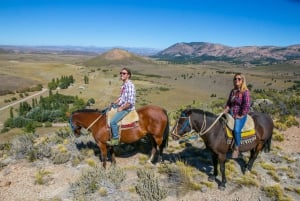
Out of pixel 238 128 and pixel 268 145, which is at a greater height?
pixel 238 128

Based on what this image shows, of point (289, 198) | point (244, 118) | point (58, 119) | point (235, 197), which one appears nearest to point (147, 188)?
point (235, 197)

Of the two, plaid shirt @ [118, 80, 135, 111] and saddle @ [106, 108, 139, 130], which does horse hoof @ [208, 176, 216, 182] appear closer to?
saddle @ [106, 108, 139, 130]

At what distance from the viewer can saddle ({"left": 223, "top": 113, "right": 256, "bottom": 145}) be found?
24.2ft

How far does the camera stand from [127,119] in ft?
26.9

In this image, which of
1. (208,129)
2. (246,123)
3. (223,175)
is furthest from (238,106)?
(223,175)

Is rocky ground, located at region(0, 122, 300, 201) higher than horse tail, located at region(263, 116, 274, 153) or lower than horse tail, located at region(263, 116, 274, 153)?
lower

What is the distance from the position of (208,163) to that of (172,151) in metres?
1.62

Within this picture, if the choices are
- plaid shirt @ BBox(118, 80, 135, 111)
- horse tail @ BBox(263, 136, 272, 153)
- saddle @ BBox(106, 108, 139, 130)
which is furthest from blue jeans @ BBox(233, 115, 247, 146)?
plaid shirt @ BBox(118, 80, 135, 111)

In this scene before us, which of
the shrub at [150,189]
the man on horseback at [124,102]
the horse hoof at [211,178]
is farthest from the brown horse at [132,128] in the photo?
the horse hoof at [211,178]

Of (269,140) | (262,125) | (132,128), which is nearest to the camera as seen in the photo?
(262,125)

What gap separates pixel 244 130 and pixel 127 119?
3.28 metres

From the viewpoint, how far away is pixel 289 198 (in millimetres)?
7137

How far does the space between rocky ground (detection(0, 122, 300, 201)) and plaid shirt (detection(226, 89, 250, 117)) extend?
2.01 m

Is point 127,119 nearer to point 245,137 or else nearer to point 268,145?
point 245,137
